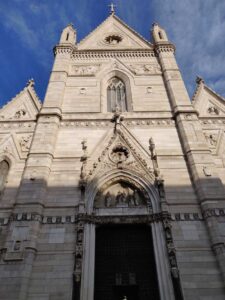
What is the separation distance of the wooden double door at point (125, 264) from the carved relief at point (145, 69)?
943 cm

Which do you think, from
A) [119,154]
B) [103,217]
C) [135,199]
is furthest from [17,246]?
[119,154]

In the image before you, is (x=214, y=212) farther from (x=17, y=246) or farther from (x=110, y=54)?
(x=110, y=54)

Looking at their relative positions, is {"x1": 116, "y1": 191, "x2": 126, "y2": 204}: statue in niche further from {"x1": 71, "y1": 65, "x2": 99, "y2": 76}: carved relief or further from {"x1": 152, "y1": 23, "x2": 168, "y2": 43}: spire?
{"x1": 152, "y1": 23, "x2": 168, "y2": 43}: spire


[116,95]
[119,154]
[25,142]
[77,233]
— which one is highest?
[116,95]

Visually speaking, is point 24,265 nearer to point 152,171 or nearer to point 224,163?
point 152,171

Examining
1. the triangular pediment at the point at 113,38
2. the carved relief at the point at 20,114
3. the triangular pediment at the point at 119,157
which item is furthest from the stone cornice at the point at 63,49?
the triangular pediment at the point at 119,157

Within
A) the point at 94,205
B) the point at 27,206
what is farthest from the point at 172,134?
the point at 27,206

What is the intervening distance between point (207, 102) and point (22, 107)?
9411 millimetres

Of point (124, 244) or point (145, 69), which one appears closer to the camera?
point (124, 244)

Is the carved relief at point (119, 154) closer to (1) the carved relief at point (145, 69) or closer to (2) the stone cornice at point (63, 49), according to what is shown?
(1) the carved relief at point (145, 69)

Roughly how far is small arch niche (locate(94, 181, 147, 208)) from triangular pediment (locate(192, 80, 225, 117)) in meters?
5.55

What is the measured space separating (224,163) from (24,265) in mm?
8288

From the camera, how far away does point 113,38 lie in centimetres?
1983

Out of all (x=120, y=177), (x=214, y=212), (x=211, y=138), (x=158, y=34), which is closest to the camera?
(x=214, y=212)
